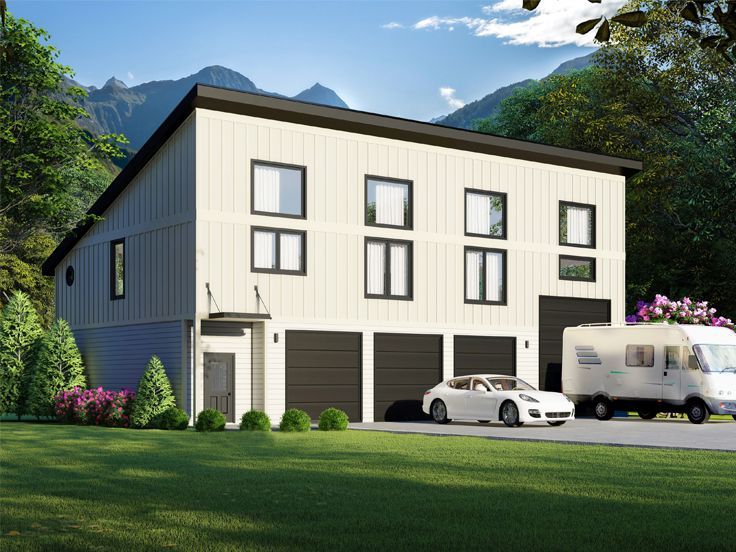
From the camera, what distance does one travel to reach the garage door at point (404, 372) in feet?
98.8

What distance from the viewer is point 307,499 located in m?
10.6

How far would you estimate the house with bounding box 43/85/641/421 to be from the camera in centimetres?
2752

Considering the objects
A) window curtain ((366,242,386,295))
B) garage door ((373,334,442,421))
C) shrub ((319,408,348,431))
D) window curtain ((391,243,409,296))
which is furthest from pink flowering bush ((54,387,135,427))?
window curtain ((391,243,409,296))

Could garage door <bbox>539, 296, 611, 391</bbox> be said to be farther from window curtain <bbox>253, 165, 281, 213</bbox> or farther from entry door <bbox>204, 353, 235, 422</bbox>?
entry door <bbox>204, 353, 235, 422</bbox>

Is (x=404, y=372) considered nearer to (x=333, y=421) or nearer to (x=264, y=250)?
(x=264, y=250)

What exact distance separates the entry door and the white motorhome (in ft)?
33.5

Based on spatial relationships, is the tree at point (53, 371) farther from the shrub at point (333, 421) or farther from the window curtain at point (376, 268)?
the shrub at point (333, 421)

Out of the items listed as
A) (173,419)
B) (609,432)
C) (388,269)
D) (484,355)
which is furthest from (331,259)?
(609,432)

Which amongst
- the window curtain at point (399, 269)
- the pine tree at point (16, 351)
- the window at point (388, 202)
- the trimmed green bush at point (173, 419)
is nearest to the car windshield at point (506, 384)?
the window curtain at point (399, 269)

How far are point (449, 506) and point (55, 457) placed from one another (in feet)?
26.6

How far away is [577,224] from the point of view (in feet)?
115

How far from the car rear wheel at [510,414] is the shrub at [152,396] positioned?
8341mm

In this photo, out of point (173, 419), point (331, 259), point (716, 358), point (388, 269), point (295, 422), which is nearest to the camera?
point (295, 422)

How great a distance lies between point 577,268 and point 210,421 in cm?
1572
